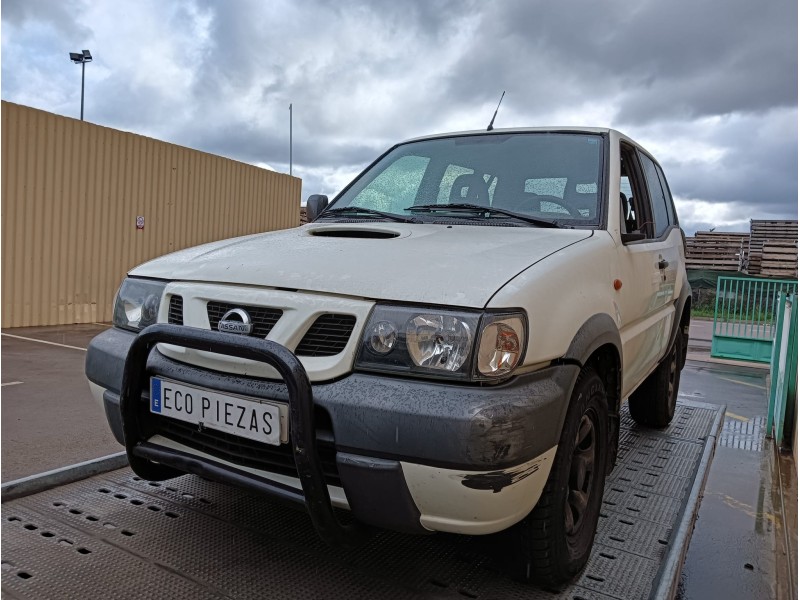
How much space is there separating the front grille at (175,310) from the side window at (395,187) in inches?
44.8

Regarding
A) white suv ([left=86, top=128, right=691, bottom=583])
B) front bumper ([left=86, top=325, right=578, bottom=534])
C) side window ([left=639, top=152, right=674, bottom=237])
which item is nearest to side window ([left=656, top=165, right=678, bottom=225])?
side window ([left=639, top=152, right=674, bottom=237])

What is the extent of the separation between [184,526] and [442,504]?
1172 mm

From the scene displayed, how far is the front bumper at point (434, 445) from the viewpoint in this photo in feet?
5.25

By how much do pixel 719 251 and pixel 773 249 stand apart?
9.62ft

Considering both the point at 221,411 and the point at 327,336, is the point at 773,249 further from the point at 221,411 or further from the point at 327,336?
the point at 221,411

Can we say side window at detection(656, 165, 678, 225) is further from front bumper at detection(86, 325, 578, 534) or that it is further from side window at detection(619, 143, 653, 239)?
front bumper at detection(86, 325, 578, 534)

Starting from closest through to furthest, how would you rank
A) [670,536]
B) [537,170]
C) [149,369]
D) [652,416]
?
[149,369]
[670,536]
[537,170]
[652,416]

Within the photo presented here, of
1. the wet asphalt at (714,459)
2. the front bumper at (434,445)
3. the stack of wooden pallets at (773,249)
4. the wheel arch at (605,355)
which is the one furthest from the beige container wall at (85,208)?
the stack of wooden pallets at (773,249)

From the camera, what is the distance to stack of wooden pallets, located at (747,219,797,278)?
67.7ft

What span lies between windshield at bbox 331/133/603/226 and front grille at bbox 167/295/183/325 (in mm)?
1060

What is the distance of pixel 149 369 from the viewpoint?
2.11 m

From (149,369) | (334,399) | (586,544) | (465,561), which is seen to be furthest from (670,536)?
(149,369)

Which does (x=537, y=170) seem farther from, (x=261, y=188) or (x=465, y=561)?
(x=261, y=188)

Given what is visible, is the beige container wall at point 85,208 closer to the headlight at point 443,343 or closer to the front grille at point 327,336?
the front grille at point 327,336
